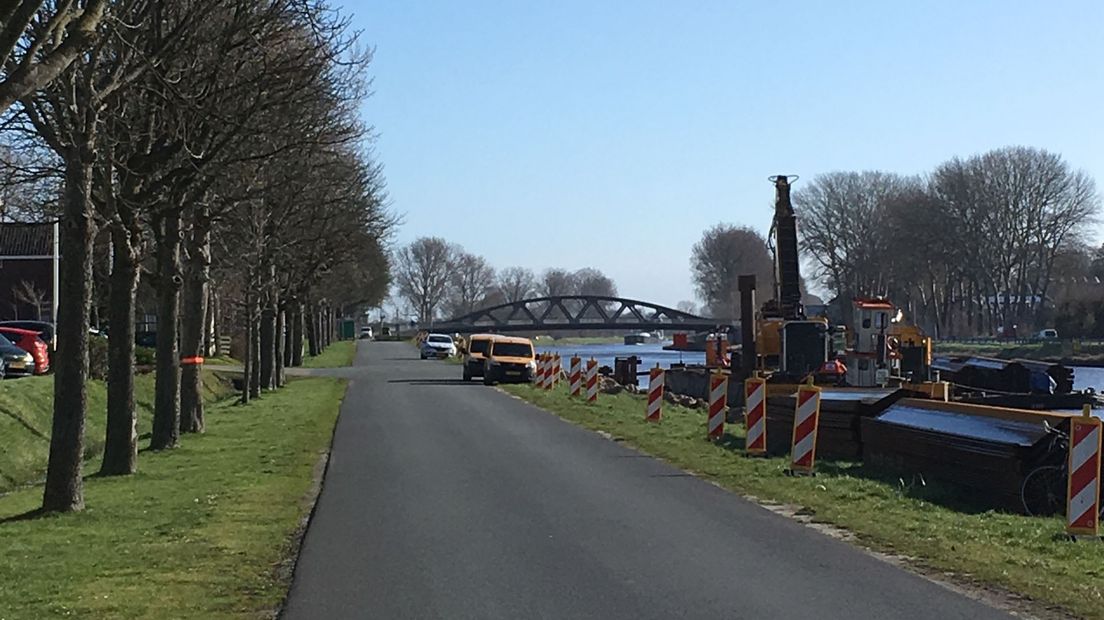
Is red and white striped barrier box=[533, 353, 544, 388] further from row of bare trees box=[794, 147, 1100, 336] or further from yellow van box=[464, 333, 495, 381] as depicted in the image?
row of bare trees box=[794, 147, 1100, 336]

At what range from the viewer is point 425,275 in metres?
157

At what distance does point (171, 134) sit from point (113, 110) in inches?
38.7

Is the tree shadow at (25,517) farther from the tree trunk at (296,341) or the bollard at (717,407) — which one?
the tree trunk at (296,341)

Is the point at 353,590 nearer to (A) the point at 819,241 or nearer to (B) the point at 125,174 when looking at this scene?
(B) the point at 125,174

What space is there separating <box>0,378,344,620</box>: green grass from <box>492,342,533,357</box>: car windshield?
29583mm

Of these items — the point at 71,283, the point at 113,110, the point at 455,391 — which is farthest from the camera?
the point at 455,391

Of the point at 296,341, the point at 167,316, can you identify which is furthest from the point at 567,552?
the point at 296,341

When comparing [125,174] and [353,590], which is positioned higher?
[125,174]

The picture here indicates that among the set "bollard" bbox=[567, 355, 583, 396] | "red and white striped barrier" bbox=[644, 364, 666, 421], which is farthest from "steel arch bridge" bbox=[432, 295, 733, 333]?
"red and white striped barrier" bbox=[644, 364, 666, 421]

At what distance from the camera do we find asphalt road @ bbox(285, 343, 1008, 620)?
9656mm

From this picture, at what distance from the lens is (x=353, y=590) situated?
33.9ft

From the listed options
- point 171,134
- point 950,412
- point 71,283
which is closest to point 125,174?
point 171,134

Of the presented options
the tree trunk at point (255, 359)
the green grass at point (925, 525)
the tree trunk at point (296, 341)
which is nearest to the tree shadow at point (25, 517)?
the green grass at point (925, 525)

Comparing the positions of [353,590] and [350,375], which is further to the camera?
[350,375]
